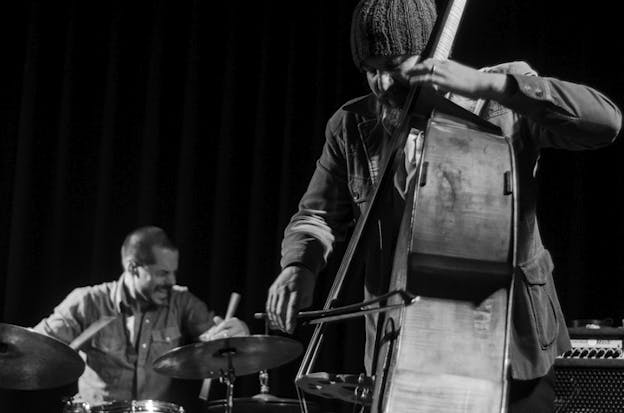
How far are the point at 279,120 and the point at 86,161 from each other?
3.54 feet

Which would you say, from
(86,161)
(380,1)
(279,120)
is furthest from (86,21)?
(380,1)

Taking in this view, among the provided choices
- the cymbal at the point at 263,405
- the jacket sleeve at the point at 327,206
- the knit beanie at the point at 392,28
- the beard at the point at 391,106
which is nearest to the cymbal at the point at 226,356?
the cymbal at the point at 263,405

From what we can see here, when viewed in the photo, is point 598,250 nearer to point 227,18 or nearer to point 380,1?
point 227,18

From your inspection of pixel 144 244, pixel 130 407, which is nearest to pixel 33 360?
pixel 130 407

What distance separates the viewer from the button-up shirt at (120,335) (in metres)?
4.84

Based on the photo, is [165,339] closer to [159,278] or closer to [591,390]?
[159,278]

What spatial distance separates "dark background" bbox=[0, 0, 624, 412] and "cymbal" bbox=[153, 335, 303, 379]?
0.49 metres

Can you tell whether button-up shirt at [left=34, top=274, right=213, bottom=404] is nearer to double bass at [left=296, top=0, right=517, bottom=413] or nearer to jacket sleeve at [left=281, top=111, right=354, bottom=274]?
jacket sleeve at [left=281, top=111, right=354, bottom=274]

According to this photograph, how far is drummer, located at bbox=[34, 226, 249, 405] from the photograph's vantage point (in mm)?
4816

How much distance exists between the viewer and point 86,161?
16.8 ft

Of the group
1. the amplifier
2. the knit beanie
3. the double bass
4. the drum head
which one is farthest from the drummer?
the double bass

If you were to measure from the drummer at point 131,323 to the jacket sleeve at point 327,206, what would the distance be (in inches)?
106

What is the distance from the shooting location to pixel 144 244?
183 inches

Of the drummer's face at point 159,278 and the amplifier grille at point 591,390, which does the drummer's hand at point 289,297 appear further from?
the drummer's face at point 159,278
